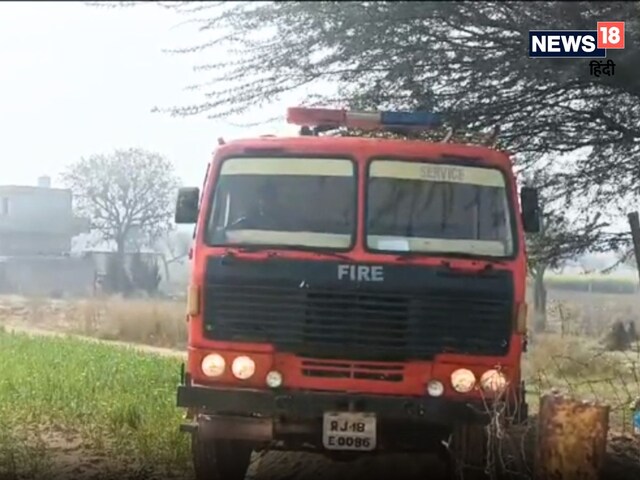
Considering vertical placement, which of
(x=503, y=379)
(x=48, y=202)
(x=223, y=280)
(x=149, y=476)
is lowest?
(x=149, y=476)

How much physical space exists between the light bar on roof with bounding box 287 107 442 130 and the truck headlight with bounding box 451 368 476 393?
1.74 m

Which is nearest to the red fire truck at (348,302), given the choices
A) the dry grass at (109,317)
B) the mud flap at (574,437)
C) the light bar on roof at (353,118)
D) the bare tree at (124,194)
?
the mud flap at (574,437)

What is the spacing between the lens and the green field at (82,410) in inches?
252

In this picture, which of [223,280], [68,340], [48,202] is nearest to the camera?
[223,280]

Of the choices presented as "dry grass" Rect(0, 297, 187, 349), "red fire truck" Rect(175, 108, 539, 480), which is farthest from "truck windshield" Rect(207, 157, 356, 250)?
"dry grass" Rect(0, 297, 187, 349)

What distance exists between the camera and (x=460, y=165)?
5.56 metres

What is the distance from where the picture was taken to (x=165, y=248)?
8.34 metres

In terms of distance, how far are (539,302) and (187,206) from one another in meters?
5.65

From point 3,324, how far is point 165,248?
4.76 ft

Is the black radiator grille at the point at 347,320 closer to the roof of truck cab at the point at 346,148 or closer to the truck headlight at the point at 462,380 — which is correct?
the truck headlight at the point at 462,380

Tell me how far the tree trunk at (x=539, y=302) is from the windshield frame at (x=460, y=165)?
12.6ft

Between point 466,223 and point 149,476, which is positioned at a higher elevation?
point 466,223

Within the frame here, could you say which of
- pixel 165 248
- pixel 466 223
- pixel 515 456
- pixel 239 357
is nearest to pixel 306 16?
pixel 466 223

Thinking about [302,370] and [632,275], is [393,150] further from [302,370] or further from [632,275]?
[632,275]
